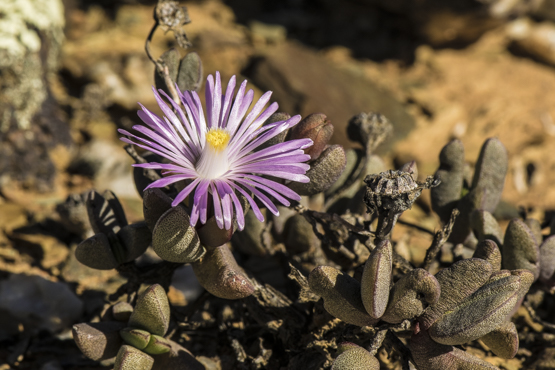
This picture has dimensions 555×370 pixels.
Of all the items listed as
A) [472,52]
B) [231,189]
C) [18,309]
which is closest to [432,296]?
[231,189]

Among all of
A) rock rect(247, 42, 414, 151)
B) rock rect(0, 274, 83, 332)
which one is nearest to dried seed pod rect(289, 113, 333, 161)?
rock rect(0, 274, 83, 332)

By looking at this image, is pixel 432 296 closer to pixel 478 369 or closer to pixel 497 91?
pixel 478 369

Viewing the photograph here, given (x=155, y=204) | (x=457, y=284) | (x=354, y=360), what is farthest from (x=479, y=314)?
(x=155, y=204)

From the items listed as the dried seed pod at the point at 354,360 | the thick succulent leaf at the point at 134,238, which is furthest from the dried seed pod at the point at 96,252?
the dried seed pod at the point at 354,360

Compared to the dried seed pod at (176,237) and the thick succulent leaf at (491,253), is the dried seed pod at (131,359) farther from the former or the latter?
the thick succulent leaf at (491,253)

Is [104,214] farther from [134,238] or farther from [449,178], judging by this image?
[449,178]

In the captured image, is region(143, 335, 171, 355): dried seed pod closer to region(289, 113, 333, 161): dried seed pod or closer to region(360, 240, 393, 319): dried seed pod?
region(360, 240, 393, 319): dried seed pod
